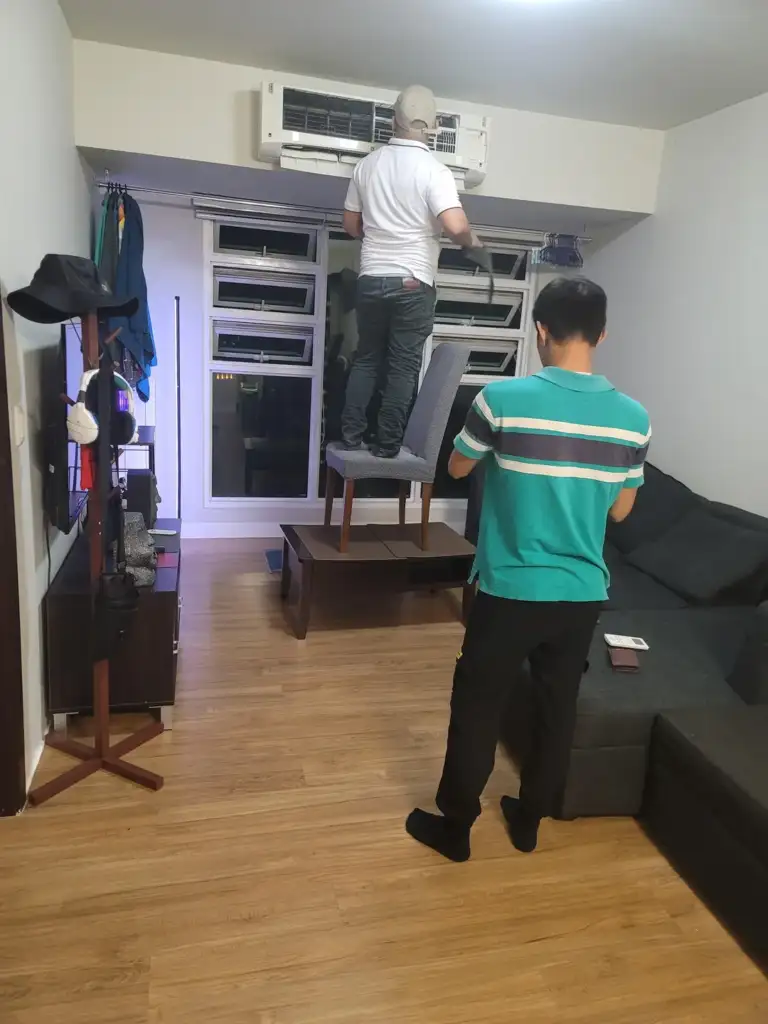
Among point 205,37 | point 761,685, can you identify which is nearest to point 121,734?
point 761,685

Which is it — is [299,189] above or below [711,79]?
below

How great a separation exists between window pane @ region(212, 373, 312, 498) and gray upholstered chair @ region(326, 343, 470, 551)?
1267mm

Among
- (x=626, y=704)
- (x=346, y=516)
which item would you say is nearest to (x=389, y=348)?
(x=346, y=516)

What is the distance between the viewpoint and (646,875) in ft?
6.57

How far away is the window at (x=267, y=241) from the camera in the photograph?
4418 millimetres

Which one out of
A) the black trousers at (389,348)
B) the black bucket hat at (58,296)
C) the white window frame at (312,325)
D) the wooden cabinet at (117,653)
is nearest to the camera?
the black bucket hat at (58,296)

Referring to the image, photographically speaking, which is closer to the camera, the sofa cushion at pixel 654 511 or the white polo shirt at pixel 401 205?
the white polo shirt at pixel 401 205

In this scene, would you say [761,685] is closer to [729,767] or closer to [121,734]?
[729,767]

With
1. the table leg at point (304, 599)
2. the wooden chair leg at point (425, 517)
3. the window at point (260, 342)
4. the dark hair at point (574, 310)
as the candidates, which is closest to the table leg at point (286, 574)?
the table leg at point (304, 599)

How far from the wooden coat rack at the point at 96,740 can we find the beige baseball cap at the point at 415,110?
1.75 meters

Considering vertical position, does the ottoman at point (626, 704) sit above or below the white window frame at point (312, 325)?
below

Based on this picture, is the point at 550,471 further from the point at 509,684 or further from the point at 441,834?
the point at 441,834

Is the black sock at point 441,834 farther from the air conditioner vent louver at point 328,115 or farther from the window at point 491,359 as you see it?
the window at point 491,359

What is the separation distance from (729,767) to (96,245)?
11.6 ft
